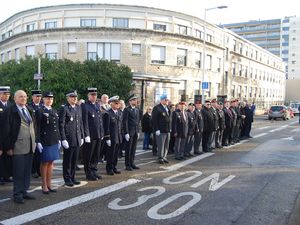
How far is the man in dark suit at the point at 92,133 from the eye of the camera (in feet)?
28.4

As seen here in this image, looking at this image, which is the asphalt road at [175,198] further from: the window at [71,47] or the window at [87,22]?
the window at [87,22]

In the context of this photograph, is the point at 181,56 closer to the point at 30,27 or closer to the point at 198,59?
the point at 198,59

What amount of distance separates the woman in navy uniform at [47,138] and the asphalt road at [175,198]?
404 millimetres

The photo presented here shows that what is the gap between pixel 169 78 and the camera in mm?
37531

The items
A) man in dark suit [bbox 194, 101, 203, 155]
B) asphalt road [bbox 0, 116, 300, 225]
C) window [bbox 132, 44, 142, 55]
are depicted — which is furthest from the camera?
window [bbox 132, 44, 142, 55]

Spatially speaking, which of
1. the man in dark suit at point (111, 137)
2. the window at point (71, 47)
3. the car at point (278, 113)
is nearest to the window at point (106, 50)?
the window at point (71, 47)

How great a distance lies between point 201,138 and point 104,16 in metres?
26.1

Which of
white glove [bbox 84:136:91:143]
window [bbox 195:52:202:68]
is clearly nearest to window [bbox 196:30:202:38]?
window [bbox 195:52:202:68]

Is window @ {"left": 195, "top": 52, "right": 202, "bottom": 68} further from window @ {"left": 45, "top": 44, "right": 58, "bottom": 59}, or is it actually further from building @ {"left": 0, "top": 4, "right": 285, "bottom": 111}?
window @ {"left": 45, "top": 44, "right": 58, "bottom": 59}

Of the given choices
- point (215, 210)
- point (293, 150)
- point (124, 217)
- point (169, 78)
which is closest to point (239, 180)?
point (215, 210)

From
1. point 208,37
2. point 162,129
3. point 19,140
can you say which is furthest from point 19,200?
point 208,37

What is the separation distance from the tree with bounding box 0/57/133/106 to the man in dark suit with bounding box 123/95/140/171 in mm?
14120

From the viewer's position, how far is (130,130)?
10.1 metres

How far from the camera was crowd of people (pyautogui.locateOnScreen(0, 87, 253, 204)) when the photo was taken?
6.80 meters
